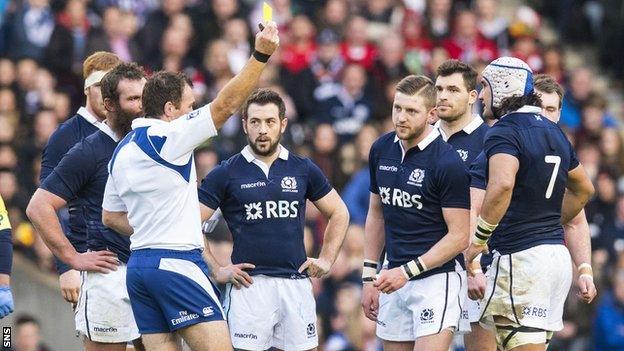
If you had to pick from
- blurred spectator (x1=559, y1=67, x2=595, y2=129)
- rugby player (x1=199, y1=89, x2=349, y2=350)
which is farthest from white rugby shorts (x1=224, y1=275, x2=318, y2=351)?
blurred spectator (x1=559, y1=67, x2=595, y2=129)

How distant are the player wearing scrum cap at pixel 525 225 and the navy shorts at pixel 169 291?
6.38 feet

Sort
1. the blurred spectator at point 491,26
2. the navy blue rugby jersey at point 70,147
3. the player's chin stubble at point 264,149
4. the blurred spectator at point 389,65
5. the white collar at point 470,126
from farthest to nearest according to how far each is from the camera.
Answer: the blurred spectator at point 491,26
the blurred spectator at point 389,65
the white collar at point 470,126
the navy blue rugby jersey at point 70,147
the player's chin stubble at point 264,149

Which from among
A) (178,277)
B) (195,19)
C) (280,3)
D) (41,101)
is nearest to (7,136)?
(41,101)

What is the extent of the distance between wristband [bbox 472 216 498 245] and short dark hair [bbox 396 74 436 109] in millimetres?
1106

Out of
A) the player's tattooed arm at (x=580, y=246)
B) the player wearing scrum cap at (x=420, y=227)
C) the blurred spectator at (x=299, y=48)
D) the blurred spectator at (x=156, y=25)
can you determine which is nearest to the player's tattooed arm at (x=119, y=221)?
the player wearing scrum cap at (x=420, y=227)

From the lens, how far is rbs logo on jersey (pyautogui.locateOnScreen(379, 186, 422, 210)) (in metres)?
11.0

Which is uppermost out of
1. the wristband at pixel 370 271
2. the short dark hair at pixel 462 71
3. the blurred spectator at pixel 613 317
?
the short dark hair at pixel 462 71

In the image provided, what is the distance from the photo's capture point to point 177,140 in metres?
9.72

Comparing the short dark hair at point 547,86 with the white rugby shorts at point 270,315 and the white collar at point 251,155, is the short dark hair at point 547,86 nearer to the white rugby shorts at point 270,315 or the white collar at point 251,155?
the white collar at point 251,155

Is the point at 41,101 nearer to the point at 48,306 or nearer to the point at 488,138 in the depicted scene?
the point at 48,306

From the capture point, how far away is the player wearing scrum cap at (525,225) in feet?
34.0

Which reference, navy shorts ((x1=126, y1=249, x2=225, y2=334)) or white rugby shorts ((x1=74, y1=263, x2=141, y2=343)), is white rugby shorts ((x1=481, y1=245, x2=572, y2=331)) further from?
white rugby shorts ((x1=74, y1=263, x2=141, y2=343))

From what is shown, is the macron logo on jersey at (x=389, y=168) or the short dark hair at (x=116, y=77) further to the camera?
the macron logo on jersey at (x=389, y=168)

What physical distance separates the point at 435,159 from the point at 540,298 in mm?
1287
